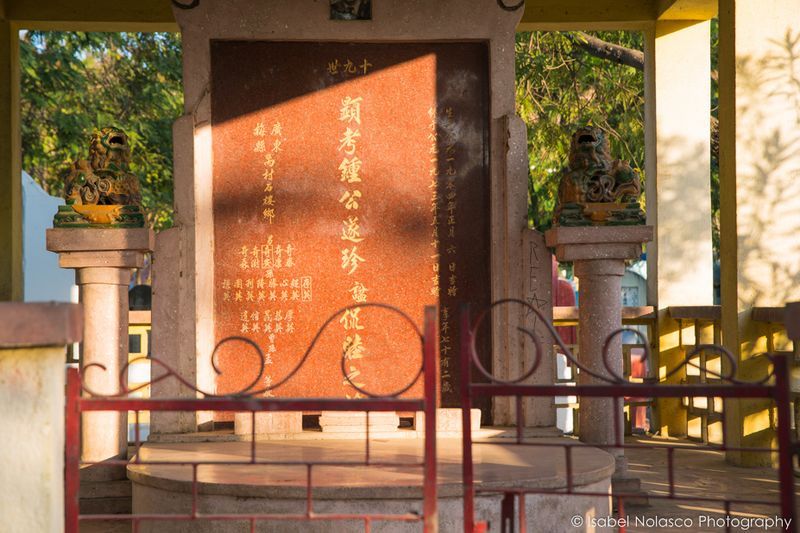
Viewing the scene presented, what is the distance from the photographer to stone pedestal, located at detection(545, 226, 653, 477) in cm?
546

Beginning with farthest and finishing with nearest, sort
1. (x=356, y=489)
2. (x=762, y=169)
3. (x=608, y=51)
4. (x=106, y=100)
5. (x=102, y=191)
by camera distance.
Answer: (x=106, y=100) → (x=608, y=51) → (x=762, y=169) → (x=102, y=191) → (x=356, y=489)

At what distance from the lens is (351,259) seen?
5832 mm

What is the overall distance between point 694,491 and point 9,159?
5.41 m

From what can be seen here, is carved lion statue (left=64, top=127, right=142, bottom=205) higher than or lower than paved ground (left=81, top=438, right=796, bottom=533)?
higher

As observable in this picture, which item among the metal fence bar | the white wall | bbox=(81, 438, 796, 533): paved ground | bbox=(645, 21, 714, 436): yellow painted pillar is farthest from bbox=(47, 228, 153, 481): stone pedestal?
the white wall

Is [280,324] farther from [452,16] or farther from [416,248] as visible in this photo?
[452,16]

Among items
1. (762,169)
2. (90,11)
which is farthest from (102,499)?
(762,169)

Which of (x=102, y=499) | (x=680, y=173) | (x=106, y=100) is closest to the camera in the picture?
(x=102, y=499)

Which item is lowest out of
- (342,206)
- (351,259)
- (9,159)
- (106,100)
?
(351,259)

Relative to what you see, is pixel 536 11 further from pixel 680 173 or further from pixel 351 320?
pixel 351 320

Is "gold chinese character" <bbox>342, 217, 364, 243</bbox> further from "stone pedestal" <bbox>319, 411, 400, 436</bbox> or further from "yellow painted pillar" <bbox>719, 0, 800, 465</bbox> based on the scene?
"yellow painted pillar" <bbox>719, 0, 800, 465</bbox>

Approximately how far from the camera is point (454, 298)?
5887 mm

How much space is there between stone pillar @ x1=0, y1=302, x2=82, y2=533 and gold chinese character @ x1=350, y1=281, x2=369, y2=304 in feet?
10.8

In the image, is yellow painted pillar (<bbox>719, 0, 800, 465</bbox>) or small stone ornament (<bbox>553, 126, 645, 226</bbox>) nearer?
small stone ornament (<bbox>553, 126, 645, 226</bbox>)
